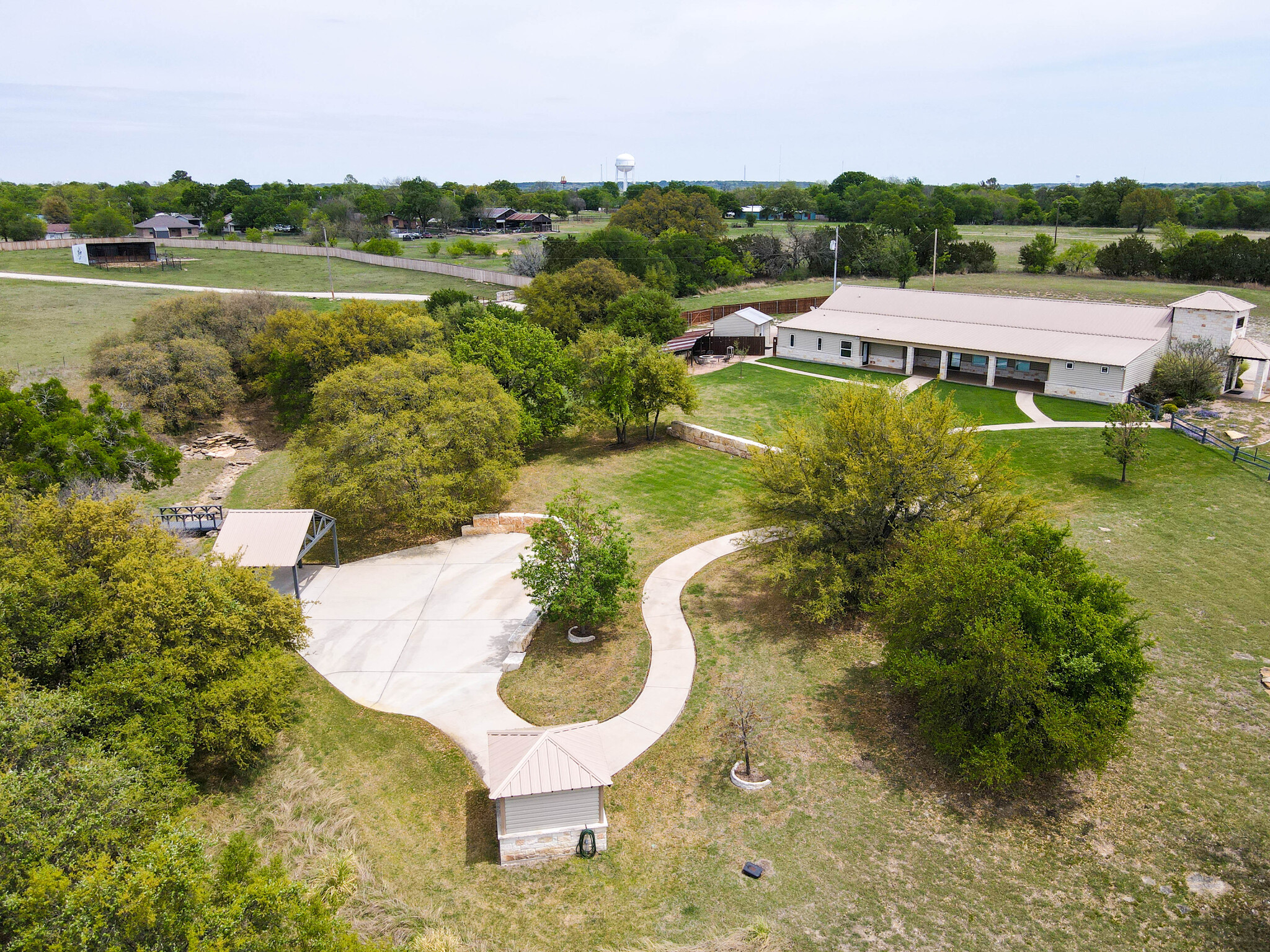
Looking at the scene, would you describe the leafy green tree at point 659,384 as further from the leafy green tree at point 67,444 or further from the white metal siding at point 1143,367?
the white metal siding at point 1143,367

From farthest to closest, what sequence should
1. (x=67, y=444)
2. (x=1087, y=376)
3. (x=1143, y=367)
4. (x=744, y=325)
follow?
1. (x=744, y=325)
2. (x=1087, y=376)
3. (x=1143, y=367)
4. (x=67, y=444)

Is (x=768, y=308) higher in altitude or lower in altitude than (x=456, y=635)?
higher

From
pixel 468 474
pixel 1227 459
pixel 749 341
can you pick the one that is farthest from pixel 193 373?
pixel 1227 459

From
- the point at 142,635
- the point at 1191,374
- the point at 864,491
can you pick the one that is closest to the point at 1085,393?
the point at 1191,374

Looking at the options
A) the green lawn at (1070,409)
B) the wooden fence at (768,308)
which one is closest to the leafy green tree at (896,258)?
the wooden fence at (768,308)

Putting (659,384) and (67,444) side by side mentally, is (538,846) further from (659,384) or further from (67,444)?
(659,384)

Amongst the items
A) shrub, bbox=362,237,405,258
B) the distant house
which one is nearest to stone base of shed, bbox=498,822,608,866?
shrub, bbox=362,237,405,258
